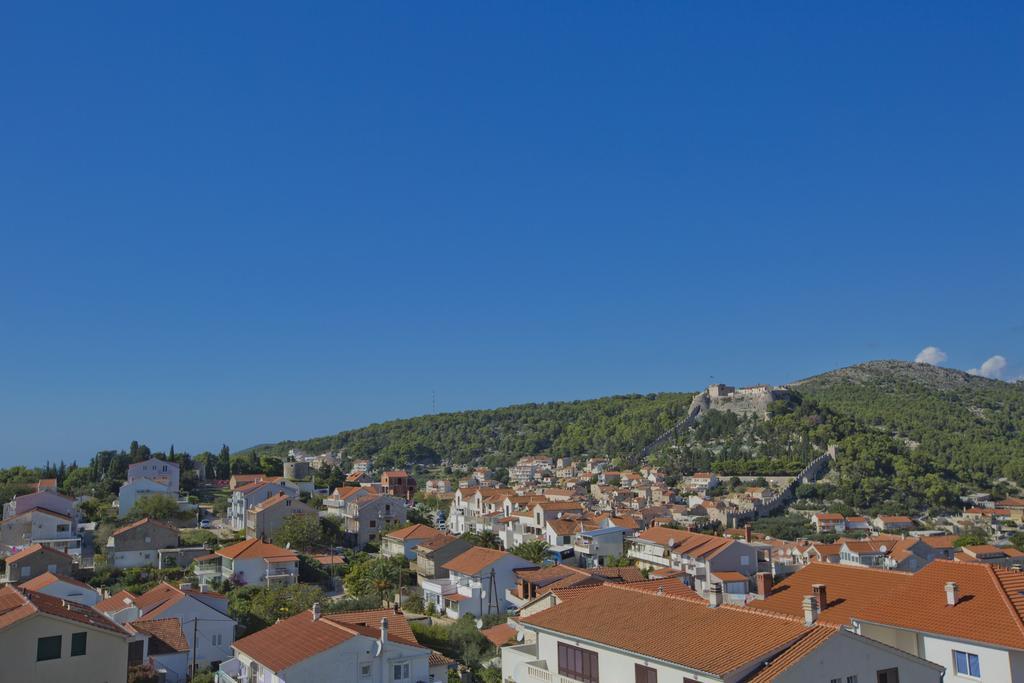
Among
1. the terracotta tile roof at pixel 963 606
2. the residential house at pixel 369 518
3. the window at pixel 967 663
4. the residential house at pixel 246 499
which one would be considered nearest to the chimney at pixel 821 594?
the terracotta tile roof at pixel 963 606

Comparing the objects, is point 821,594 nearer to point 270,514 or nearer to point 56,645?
point 56,645

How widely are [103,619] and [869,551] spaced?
193 feet

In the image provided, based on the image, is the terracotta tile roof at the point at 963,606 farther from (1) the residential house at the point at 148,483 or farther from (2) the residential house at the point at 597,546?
(1) the residential house at the point at 148,483

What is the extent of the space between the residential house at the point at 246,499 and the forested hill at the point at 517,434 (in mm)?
86167

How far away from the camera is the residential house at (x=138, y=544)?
5066cm

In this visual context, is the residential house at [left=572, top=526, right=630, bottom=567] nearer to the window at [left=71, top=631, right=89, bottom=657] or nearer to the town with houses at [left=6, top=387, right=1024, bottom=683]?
the town with houses at [left=6, top=387, right=1024, bottom=683]

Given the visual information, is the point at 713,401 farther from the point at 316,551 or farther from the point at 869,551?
the point at 316,551

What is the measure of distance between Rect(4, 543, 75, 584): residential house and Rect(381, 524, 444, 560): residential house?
20.6 m

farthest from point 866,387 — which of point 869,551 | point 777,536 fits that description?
point 869,551

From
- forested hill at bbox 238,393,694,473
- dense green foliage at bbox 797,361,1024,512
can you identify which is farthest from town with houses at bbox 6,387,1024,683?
forested hill at bbox 238,393,694,473

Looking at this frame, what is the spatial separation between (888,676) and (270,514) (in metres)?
52.1

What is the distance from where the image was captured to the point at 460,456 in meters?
164

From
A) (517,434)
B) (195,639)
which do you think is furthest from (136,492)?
(517,434)

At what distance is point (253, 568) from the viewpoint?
155 feet
